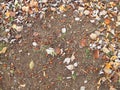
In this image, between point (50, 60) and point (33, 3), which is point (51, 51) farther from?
point (33, 3)

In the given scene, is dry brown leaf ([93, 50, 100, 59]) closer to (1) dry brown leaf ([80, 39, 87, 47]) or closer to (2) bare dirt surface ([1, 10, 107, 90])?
(2) bare dirt surface ([1, 10, 107, 90])

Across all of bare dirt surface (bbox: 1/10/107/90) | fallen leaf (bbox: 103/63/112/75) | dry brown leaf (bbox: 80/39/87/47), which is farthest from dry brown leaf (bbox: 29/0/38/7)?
fallen leaf (bbox: 103/63/112/75)

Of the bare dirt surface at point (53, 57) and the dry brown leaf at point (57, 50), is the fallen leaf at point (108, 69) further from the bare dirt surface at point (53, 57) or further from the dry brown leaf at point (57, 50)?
→ the dry brown leaf at point (57, 50)

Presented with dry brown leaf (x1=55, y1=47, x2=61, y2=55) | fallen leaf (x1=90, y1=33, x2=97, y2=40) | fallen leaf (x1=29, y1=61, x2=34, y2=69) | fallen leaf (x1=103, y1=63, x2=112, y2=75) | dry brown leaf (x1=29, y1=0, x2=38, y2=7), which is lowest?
fallen leaf (x1=103, y1=63, x2=112, y2=75)

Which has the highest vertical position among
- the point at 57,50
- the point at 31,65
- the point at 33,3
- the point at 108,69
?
the point at 33,3

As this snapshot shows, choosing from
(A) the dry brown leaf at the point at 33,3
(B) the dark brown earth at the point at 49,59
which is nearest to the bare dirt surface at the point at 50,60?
(B) the dark brown earth at the point at 49,59

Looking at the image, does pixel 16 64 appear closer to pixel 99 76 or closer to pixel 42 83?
pixel 42 83

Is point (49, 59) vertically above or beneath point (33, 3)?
beneath

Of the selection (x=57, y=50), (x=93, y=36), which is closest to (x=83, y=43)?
(x=93, y=36)

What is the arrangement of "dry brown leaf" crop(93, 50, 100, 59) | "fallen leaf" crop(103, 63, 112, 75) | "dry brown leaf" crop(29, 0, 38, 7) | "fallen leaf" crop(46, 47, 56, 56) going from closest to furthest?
"fallen leaf" crop(103, 63, 112, 75), "dry brown leaf" crop(93, 50, 100, 59), "fallen leaf" crop(46, 47, 56, 56), "dry brown leaf" crop(29, 0, 38, 7)
